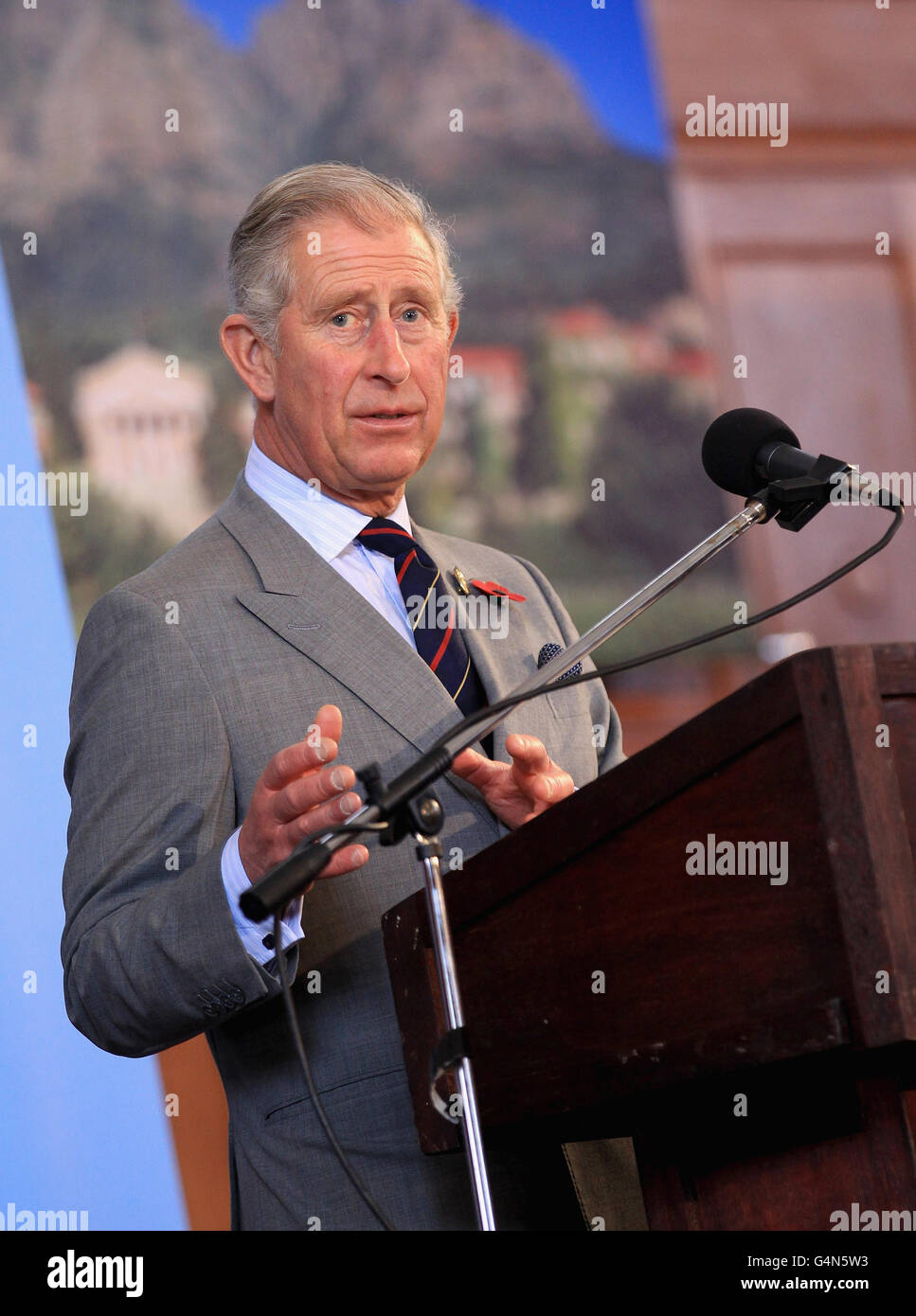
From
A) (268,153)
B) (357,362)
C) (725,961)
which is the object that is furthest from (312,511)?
(268,153)

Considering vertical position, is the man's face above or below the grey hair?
below

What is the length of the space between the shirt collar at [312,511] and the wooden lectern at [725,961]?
2.09 feet

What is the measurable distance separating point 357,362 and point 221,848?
2.21ft

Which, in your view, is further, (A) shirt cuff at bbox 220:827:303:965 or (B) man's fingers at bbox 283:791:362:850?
(A) shirt cuff at bbox 220:827:303:965

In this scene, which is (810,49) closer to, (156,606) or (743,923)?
(156,606)

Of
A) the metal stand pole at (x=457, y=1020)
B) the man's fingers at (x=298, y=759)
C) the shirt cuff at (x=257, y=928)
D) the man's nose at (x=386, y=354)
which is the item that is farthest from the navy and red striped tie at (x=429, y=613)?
the metal stand pole at (x=457, y=1020)

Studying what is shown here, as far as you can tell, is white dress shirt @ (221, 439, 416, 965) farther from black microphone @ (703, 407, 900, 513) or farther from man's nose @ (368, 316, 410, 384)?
black microphone @ (703, 407, 900, 513)

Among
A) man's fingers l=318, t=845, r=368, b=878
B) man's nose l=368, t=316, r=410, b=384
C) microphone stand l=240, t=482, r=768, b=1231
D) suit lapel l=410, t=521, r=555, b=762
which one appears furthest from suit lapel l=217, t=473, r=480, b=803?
microphone stand l=240, t=482, r=768, b=1231

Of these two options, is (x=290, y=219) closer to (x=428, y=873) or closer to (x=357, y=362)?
(x=357, y=362)

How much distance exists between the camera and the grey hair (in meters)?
1.78

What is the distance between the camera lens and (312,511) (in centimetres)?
178

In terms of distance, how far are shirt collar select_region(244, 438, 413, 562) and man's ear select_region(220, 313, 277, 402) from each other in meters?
0.10

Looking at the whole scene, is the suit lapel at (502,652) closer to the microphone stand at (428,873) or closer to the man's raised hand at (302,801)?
the man's raised hand at (302,801)
